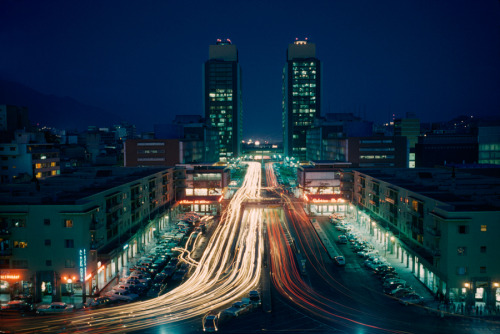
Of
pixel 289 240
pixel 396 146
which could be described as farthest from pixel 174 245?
pixel 396 146

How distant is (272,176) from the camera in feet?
415

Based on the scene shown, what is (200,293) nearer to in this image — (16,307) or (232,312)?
(232,312)

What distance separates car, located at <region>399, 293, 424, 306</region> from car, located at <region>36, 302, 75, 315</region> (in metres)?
27.6

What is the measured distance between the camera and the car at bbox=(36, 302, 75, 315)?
32.5 meters

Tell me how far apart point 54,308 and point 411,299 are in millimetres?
29649

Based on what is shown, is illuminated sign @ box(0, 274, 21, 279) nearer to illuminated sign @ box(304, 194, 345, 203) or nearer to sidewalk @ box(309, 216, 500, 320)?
sidewalk @ box(309, 216, 500, 320)

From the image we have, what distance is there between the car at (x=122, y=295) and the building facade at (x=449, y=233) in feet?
87.2

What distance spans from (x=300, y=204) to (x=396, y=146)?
2768 centimetres

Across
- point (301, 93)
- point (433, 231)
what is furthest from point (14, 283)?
point (301, 93)

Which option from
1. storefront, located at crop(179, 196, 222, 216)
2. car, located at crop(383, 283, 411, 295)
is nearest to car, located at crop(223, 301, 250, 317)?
car, located at crop(383, 283, 411, 295)

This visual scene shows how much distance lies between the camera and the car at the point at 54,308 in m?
32.5

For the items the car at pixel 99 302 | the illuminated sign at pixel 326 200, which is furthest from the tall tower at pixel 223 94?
the car at pixel 99 302

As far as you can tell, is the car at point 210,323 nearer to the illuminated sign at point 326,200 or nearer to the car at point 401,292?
the car at point 401,292

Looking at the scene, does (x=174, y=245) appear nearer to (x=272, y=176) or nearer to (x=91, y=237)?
(x=91, y=237)
